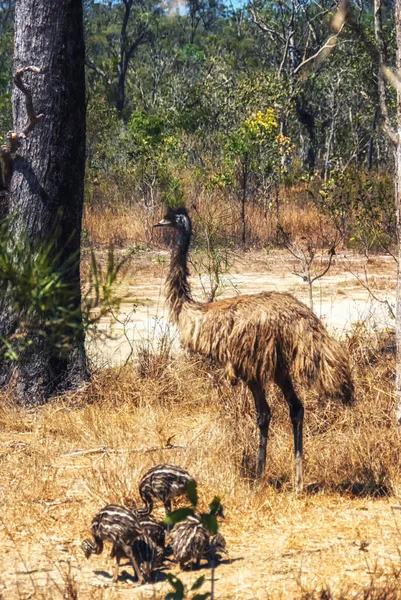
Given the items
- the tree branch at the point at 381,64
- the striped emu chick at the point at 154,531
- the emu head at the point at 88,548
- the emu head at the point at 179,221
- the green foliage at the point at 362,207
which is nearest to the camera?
the striped emu chick at the point at 154,531

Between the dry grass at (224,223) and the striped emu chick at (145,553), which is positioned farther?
the dry grass at (224,223)

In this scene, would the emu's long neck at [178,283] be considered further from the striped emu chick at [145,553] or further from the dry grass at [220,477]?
the striped emu chick at [145,553]

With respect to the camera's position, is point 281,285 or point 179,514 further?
point 281,285

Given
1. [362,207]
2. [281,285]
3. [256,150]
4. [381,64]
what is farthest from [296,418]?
[256,150]

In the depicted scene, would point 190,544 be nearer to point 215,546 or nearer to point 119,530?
point 215,546

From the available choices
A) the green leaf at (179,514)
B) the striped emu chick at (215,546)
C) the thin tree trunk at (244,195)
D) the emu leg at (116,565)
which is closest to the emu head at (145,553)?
the emu leg at (116,565)

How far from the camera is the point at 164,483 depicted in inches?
202

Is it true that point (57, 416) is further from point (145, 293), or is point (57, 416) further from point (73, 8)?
point (145, 293)

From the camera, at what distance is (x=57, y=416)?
7453mm

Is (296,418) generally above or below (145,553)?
above

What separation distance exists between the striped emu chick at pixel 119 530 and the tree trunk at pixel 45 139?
9.92 feet

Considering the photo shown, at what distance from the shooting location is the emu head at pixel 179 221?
6715mm

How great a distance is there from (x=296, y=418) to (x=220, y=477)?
643 millimetres

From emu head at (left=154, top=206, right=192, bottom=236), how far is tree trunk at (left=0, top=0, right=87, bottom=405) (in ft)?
4.20
